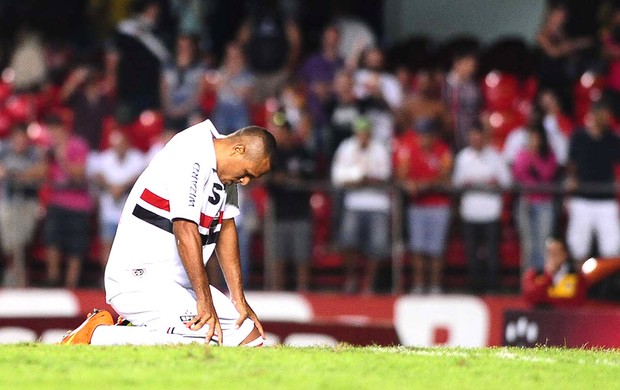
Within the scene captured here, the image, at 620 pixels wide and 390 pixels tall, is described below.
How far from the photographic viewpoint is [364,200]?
1634 cm

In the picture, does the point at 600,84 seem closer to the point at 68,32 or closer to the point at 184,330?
A: the point at 68,32

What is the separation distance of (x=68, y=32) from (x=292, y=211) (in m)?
6.99

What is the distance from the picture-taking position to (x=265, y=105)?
18.7 meters

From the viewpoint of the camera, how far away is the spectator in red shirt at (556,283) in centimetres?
1533

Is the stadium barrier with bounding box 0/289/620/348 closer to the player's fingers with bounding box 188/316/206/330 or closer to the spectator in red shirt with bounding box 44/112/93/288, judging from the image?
the spectator in red shirt with bounding box 44/112/93/288

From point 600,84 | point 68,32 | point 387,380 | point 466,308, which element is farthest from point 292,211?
point 387,380

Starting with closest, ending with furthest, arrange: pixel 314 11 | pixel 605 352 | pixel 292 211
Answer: pixel 605 352, pixel 292 211, pixel 314 11

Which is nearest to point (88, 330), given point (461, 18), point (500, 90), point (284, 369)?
point (284, 369)

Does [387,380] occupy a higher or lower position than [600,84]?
lower

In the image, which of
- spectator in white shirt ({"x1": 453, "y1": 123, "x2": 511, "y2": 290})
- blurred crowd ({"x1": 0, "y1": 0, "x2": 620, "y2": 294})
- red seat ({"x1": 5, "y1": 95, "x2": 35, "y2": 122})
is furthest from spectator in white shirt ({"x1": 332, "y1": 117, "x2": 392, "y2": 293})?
red seat ({"x1": 5, "y1": 95, "x2": 35, "y2": 122})

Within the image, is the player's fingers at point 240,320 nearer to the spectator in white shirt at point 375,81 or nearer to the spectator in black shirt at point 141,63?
the spectator in white shirt at point 375,81

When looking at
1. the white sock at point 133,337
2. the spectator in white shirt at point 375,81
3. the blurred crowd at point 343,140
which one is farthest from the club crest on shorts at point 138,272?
the spectator in white shirt at point 375,81

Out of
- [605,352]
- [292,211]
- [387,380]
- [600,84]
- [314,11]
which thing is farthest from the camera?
[314,11]

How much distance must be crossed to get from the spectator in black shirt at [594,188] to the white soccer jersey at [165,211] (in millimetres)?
7717
